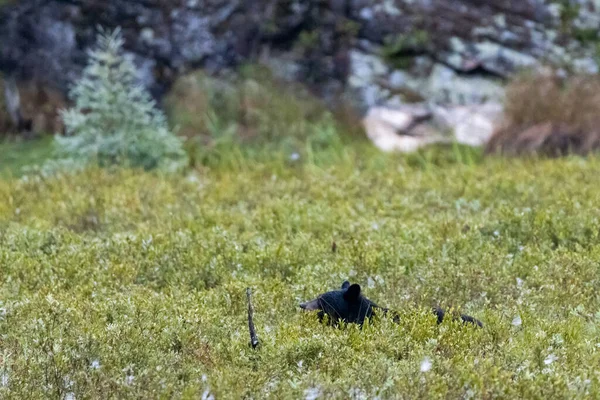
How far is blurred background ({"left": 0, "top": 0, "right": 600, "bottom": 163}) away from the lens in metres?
11.1

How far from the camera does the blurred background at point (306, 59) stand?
11.1 m

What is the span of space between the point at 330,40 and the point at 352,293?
8.57 meters

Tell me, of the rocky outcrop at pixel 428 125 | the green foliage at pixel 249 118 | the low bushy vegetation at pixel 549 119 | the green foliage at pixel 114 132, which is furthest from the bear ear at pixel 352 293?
the rocky outcrop at pixel 428 125

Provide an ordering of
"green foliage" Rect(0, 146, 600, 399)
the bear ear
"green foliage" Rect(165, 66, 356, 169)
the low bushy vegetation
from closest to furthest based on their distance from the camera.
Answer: "green foliage" Rect(0, 146, 600, 399) < the bear ear < the low bushy vegetation < "green foliage" Rect(165, 66, 356, 169)

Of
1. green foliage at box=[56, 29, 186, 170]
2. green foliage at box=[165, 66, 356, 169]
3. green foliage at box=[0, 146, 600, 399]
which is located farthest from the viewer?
green foliage at box=[165, 66, 356, 169]

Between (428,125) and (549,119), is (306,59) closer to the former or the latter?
(428,125)

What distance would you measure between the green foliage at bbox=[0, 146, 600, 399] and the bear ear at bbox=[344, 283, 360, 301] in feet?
0.68

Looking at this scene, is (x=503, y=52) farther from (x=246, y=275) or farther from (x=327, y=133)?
(x=246, y=275)

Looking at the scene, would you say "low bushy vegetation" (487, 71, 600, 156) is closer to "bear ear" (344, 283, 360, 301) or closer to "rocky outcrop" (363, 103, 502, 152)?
"rocky outcrop" (363, 103, 502, 152)

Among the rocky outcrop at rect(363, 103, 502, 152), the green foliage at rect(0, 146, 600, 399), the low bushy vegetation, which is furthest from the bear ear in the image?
the rocky outcrop at rect(363, 103, 502, 152)

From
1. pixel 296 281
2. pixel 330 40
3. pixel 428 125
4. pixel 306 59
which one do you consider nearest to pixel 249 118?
pixel 306 59

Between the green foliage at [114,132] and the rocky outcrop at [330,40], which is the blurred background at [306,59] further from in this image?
the green foliage at [114,132]

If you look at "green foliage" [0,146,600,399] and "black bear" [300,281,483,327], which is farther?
"black bear" [300,281,483,327]

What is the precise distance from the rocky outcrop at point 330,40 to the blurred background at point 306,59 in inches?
0.6
